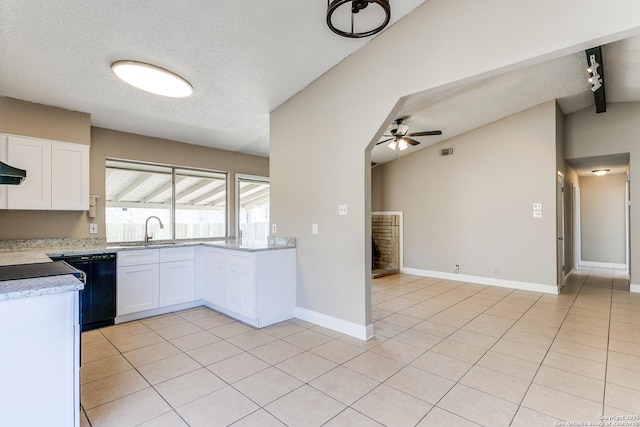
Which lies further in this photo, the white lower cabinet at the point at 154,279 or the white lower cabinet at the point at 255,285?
the white lower cabinet at the point at 154,279

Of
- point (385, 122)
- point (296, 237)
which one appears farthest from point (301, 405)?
point (385, 122)

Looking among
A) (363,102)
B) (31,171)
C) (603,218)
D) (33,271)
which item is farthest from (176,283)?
(603,218)

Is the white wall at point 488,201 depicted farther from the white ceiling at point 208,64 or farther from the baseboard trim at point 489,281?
the white ceiling at point 208,64

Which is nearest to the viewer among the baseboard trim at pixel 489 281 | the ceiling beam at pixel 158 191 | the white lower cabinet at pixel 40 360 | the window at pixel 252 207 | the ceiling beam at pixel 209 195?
the white lower cabinet at pixel 40 360

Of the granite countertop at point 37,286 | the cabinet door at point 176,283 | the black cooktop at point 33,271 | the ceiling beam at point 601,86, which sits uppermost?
the ceiling beam at point 601,86

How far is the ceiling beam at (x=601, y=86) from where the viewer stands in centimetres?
339

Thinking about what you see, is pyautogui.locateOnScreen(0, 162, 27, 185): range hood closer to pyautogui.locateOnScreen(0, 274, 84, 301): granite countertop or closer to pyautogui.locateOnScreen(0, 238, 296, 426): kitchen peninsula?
pyautogui.locateOnScreen(0, 238, 296, 426): kitchen peninsula

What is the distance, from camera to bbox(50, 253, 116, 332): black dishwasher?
332 centimetres

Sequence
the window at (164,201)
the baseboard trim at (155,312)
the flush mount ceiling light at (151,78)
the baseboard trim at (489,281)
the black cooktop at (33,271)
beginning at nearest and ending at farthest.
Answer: the black cooktop at (33,271) → the flush mount ceiling light at (151,78) → the baseboard trim at (155,312) → the window at (164,201) → the baseboard trim at (489,281)

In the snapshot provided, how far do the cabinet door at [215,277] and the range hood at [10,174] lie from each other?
202 centimetres

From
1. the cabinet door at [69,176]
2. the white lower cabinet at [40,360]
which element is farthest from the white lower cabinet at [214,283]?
the white lower cabinet at [40,360]

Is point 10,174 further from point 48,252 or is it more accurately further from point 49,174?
point 49,174

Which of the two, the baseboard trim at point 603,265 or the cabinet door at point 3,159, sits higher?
the cabinet door at point 3,159

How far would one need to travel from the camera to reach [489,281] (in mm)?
5500
